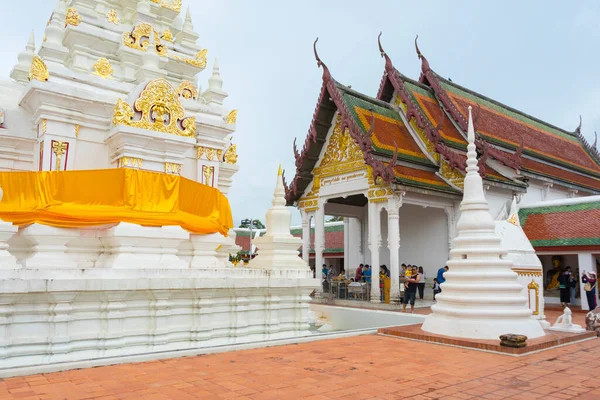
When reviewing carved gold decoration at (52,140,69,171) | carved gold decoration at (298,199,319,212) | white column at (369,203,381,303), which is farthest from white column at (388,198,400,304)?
carved gold decoration at (52,140,69,171)

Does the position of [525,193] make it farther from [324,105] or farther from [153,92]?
[153,92]

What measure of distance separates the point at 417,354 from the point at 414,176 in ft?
29.7

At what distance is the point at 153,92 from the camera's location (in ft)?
25.4

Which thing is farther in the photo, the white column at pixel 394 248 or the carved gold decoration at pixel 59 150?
the white column at pixel 394 248

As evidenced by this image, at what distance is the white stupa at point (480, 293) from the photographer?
623 centimetres

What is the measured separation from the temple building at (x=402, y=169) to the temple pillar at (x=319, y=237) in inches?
1.3

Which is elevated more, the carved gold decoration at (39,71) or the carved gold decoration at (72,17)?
the carved gold decoration at (72,17)

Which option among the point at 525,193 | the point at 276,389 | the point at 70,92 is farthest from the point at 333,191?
the point at 276,389

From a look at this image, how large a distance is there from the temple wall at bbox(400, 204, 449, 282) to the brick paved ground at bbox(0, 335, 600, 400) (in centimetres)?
965

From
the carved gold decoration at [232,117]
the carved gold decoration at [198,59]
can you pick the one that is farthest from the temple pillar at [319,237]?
the carved gold decoration at [198,59]

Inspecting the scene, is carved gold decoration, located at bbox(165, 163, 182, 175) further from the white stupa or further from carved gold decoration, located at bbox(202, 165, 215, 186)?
the white stupa

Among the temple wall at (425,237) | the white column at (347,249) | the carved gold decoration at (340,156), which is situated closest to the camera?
the carved gold decoration at (340,156)

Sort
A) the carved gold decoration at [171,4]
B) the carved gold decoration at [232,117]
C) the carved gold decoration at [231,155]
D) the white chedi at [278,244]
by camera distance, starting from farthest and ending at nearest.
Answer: the carved gold decoration at [231,155] < the carved gold decoration at [171,4] < the carved gold decoration at [232,117] < the white chedi at [278,244]

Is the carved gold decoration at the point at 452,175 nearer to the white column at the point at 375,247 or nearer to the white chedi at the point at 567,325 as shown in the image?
the white column at the point at 375,247
